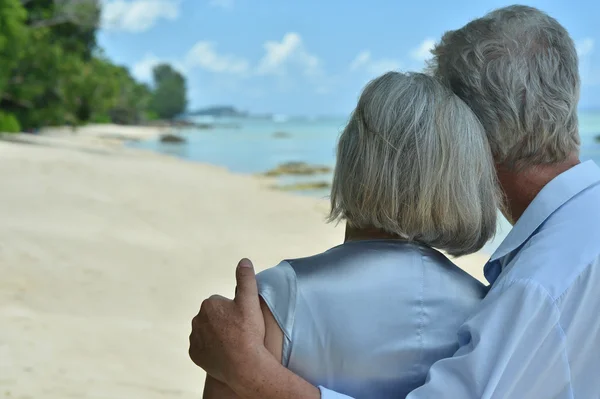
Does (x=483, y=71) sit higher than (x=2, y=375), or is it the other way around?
(x=483, y=71)

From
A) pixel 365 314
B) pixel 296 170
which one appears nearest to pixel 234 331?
pixel 365 314

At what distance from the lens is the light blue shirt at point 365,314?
1.47 metres

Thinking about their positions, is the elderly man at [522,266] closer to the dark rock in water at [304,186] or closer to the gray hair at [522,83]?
the gray hair at [522,83]

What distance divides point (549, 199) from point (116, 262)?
266 inches

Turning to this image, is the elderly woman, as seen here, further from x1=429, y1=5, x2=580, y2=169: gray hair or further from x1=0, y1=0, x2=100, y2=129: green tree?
x1=0, y1=0, x2=100, y2=129: green tree

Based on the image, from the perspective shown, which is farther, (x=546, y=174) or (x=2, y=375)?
(x=2, y=375)

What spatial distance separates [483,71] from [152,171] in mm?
16238

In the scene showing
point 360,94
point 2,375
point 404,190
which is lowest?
point 2,375

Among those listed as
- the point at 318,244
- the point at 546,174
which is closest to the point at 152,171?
the point at 318,244

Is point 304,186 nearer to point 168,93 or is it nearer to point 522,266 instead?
point 522,266

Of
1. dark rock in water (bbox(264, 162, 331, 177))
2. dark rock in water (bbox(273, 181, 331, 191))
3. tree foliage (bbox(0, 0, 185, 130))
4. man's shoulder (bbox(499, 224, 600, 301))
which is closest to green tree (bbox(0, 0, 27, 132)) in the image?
tree foliage (bbox(0, 0, 185, 130))

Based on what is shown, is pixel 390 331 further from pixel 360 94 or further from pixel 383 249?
pixel 360 94

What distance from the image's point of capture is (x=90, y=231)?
9.14 m

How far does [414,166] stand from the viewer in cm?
152
